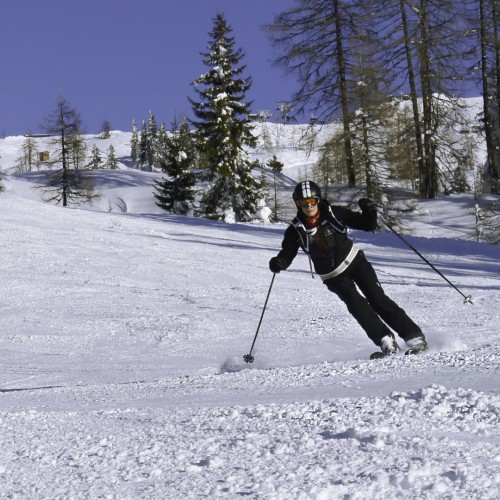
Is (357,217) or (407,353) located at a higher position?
(357,217)

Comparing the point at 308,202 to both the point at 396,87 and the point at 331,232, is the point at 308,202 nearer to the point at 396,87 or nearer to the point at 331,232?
the point at 331,232

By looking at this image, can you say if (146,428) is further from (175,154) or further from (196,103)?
(175,154)

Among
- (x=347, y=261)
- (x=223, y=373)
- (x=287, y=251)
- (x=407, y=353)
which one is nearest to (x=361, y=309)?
(x=347, y=261)

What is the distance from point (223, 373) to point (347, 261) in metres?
1.61

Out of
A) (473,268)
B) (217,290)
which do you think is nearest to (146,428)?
(217,290)

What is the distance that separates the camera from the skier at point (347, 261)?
252 inches

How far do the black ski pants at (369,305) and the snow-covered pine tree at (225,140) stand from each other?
22.8 m

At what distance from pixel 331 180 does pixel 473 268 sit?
1130cm

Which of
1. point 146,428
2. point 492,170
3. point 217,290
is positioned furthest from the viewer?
point 492,170

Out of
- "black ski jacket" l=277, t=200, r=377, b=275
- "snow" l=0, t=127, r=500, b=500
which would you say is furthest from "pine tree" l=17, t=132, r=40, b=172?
"black ski jacket" l=277, t=200, r=377, b=275

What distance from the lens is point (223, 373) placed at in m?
6.01

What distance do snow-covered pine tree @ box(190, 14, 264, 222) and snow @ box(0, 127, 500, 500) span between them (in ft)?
34.6

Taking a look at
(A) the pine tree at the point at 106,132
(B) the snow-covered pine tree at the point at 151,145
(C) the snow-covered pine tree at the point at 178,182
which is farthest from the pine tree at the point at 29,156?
(C) the snow-covered pine tree at the point at 178,182

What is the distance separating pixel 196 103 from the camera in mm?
31812
